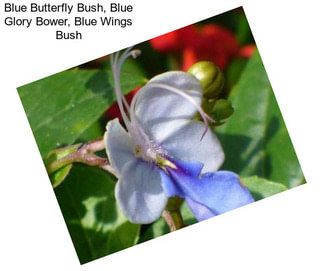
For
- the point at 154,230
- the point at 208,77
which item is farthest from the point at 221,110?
the point at 154,230

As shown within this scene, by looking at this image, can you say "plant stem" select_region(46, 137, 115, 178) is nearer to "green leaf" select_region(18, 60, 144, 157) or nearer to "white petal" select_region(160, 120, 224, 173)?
"green leaf" select_region(18, 60, 144, 157)

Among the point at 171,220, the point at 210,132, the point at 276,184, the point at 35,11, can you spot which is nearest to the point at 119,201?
the point at 171,220

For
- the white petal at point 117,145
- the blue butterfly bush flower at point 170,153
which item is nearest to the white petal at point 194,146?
the blue butterfly bush flower at point 170,153

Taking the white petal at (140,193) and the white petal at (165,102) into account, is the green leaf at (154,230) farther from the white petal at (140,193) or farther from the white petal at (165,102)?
the white petal at (165,102)

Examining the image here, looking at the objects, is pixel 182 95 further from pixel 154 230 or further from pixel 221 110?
pixel 154 230

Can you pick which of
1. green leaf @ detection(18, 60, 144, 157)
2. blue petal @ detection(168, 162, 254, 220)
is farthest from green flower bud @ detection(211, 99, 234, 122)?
green leaf @ detection(18, 60, 144, 157)

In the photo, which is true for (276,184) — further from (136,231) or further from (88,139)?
(88,139)
